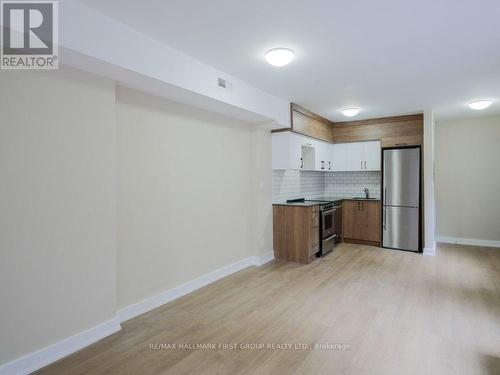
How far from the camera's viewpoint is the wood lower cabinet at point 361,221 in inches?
238

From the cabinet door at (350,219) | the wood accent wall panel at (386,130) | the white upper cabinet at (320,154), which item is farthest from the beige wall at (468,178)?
the cabinet door at (350,219)

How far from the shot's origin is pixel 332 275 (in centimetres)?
435

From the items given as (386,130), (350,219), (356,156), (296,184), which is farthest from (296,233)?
(386,130)

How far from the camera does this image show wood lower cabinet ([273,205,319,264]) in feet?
16.1

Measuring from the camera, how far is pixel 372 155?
6180 millimetres

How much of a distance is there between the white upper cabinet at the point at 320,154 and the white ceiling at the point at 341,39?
112 centimetres

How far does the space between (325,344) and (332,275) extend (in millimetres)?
1895

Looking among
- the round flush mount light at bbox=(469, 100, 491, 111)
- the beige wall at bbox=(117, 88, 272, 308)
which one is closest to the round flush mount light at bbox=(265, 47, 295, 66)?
the beige wall at bbox=(117, 88, 272, 308)

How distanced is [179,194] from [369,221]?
13.8 feet

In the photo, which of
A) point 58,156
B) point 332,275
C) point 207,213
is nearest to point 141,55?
point 58,156

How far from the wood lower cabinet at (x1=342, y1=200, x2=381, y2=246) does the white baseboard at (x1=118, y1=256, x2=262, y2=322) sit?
2493mm

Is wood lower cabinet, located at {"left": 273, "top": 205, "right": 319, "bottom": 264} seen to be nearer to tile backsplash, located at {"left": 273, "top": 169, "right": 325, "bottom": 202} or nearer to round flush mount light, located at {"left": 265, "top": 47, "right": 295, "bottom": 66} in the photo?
tile backsplash, located at {"left": 273, "top": 169, "right": 325, "bottom": 202}

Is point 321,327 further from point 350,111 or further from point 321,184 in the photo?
point 321,184

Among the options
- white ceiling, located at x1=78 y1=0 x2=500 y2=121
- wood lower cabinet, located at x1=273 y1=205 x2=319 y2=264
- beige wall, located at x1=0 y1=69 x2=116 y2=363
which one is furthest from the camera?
wood lower cabinet, located at x1=273 y1=205 x2=319 y2=264
